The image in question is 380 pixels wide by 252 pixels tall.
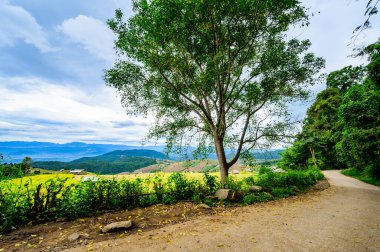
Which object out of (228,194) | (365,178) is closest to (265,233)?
(228,194)

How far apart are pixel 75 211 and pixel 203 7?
10860mm

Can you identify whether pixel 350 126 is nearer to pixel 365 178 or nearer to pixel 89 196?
pixel 365 178

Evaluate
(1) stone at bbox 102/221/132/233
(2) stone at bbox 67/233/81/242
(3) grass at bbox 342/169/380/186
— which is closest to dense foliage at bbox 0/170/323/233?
(2) stone at bbox 67/233/81/242

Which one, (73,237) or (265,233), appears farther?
(265,233)

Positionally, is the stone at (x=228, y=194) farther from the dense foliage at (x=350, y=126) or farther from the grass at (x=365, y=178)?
the grass at (x=365, y=178)

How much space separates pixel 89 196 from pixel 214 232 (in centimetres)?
470

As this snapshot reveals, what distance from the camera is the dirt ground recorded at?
207 inches

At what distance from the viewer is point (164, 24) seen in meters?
11.1

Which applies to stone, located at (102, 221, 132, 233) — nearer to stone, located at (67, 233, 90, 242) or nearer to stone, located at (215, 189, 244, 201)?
stone, located at (67, 233, 90, 242)

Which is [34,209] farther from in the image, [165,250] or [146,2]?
[146,2]

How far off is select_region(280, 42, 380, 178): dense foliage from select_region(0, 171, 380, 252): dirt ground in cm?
662

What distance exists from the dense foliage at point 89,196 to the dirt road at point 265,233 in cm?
222

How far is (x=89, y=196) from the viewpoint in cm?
761

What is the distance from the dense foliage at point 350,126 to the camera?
51.3 feet
